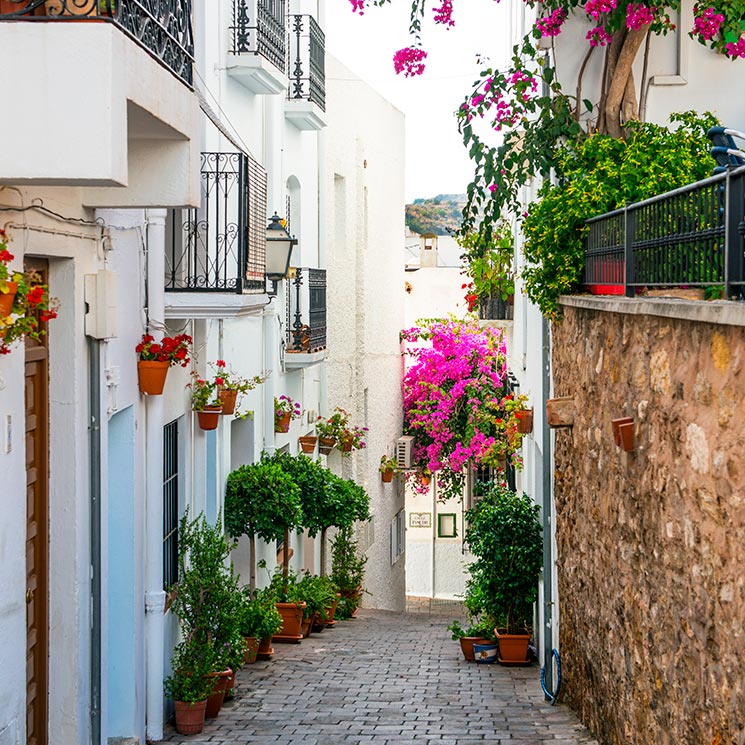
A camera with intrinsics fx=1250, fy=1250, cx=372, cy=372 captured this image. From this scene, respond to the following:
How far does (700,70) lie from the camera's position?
1234 centimetres

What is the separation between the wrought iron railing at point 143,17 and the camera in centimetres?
546

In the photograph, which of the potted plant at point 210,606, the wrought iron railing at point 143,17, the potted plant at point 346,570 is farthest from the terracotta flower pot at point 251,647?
the wrought iron railing at point 143,17

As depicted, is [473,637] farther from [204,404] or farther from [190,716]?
[190,716]

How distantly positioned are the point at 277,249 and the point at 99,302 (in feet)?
19.1

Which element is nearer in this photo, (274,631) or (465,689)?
(465,689)

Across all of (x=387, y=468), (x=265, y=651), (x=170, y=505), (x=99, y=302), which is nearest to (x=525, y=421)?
(x=265, y=651)

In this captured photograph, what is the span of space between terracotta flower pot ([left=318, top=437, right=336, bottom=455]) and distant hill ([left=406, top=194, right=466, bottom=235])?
47.8m

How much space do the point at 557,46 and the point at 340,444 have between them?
9177mm

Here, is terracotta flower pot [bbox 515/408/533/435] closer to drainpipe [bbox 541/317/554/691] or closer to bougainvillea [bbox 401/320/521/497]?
drainpipe [bbox 541/317/554/691]

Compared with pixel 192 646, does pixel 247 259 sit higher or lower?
higher

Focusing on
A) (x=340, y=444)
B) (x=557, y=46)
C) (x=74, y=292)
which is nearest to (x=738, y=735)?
(x=74, y=292)

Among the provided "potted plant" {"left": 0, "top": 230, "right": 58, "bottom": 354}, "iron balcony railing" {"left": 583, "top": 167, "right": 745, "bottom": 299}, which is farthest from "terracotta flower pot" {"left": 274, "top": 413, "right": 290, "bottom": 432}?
"potted plant" {"left": 0, "top": 230, "right": 58, "bottom": 354}

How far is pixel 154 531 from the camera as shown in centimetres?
961

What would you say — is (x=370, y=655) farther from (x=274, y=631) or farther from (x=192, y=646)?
(x=192, y=646)
